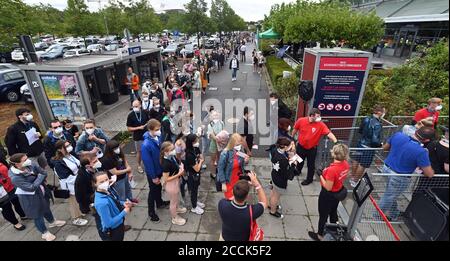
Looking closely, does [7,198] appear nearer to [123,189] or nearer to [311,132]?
[123,189]

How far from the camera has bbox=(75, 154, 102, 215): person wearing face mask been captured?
12.8 ft

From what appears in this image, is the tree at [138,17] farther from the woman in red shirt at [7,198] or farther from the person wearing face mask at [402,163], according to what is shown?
the person wearing face mask at [402,163]

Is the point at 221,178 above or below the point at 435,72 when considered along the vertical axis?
below

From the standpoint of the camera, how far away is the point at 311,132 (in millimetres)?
5379

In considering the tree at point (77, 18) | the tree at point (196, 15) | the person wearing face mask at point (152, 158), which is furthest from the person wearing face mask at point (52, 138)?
the tree at point (196, 15)

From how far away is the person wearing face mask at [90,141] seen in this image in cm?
510

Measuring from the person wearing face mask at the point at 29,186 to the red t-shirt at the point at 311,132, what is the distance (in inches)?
194

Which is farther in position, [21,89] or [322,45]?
[322,45]

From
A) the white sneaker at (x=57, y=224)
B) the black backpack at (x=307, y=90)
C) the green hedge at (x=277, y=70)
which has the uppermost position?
the black backpack at (x=307, y=90)

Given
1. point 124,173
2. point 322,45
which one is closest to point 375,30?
point 322,45

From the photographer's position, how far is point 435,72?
28.3 feet

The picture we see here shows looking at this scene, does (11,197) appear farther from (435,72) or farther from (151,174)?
(435,72)

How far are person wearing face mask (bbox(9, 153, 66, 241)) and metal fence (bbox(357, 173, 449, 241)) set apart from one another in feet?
18.0
